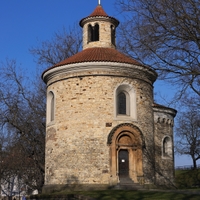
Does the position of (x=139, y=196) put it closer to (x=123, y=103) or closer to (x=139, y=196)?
(x=139, y=196)

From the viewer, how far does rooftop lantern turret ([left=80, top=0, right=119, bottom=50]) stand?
79.3 feet

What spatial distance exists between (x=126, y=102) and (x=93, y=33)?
20.1 feet

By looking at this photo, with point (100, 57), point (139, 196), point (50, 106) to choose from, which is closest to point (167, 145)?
point (100, 57)

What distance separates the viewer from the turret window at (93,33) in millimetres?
24531

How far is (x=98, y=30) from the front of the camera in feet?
80.6

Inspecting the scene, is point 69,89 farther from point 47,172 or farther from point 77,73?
point 47,172

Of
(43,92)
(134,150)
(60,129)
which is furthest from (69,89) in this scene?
(43,92)

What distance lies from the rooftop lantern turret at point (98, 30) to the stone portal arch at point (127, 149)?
6624 mm

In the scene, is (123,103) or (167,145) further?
(167,145)

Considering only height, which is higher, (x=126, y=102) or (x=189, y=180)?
(x=126, y=102)

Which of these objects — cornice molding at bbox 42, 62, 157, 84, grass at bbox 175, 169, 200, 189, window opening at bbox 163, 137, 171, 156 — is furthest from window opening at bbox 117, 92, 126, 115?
grass at bbox 175, 169, 200, 189

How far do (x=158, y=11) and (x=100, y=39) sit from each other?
12.2m

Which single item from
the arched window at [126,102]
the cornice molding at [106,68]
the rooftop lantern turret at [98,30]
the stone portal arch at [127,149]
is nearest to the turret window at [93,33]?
the rooftop lantern turret at [98,30]

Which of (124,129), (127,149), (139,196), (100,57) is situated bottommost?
(139,196)
